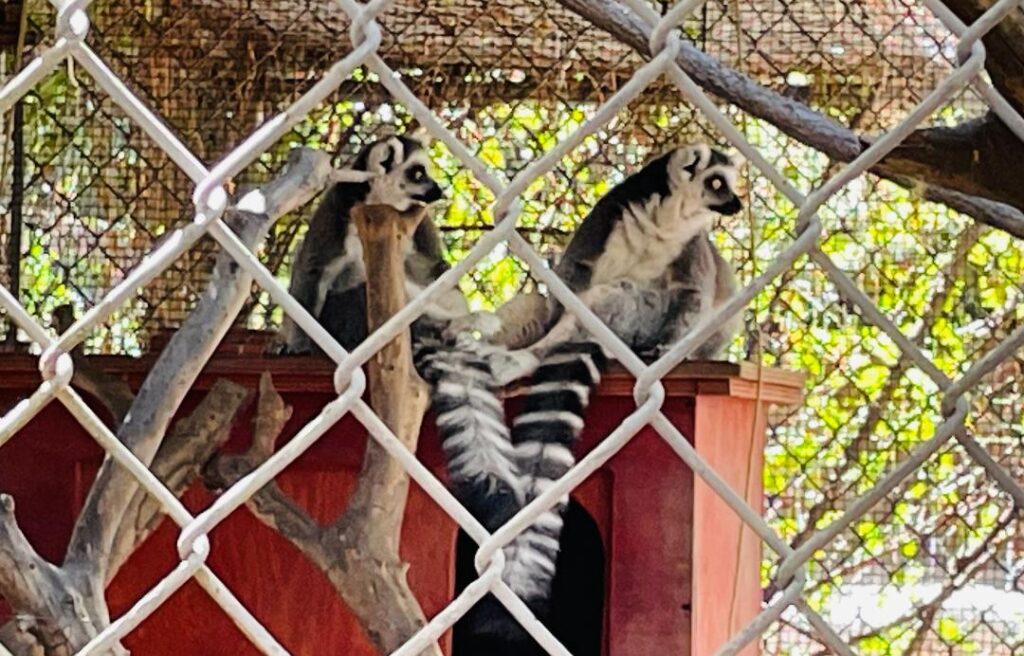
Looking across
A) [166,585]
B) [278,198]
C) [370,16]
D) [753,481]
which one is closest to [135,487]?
[278,198]

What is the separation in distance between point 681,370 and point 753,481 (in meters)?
0.44

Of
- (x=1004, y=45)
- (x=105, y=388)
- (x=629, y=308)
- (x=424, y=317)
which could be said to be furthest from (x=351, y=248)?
(x=1004, y=45)

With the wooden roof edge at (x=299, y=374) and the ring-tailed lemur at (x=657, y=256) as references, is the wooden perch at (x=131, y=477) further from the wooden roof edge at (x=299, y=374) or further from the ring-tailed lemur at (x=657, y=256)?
the ring-tailed lemur at (x=657, y=256)

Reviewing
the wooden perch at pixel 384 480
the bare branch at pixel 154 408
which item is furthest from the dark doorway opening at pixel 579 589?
the bare branch at pixel 154 408

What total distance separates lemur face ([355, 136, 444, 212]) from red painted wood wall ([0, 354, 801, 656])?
1.91ft

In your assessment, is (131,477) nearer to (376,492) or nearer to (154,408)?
(154,408)

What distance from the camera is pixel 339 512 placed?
8.44 ft

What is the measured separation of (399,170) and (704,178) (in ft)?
2.32

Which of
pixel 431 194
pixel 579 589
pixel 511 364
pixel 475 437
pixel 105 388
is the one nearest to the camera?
pixel 105 388

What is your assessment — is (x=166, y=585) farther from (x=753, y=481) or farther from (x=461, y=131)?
(x=461, y=131)

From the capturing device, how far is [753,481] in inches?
112

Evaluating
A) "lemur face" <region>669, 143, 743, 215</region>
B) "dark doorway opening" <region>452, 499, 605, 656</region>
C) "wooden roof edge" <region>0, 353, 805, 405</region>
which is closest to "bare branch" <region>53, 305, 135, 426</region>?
"wooden roof edge" <region>0, 353, 805, 405</region>

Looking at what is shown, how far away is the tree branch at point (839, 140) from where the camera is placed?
4.51 ft

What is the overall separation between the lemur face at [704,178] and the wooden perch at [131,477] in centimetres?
140
